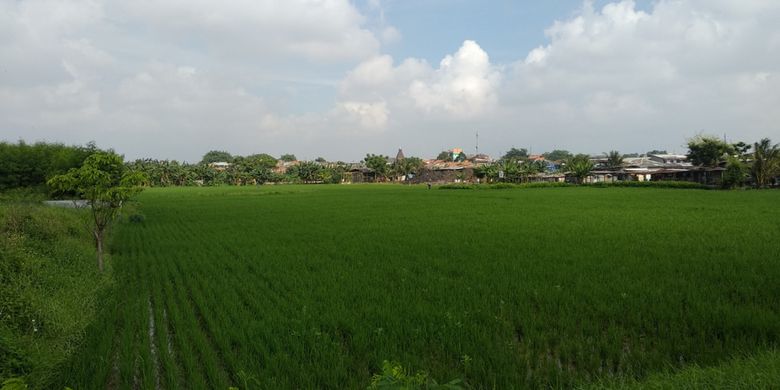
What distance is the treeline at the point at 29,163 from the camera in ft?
65.6

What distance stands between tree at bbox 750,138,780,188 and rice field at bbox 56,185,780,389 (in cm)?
3496

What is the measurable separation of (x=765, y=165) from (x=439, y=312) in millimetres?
47068

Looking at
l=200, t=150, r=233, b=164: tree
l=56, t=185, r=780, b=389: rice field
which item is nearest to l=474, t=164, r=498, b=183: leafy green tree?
l=56, t=185, r=780, b=389: rice field

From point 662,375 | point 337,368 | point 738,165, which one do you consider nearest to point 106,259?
point 337,368

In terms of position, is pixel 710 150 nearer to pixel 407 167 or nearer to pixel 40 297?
pixel 407 167

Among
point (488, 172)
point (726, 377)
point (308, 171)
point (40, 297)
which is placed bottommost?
point (726, 377)

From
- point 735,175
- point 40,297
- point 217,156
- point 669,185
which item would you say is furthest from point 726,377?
point 217,156

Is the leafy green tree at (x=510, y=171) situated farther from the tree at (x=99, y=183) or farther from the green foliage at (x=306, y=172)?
the tree at (x=99, y=183)

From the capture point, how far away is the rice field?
→ 4770 mm

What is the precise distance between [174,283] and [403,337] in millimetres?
5769

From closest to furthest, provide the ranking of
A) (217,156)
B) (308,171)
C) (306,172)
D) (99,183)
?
(99,183)
(308,171)
(306,172)
(217,156)

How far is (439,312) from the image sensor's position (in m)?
6.35

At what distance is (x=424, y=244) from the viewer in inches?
511

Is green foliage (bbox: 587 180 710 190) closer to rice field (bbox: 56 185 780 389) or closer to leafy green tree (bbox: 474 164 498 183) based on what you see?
leafy green tree (bbox: 474 164 498 183)
